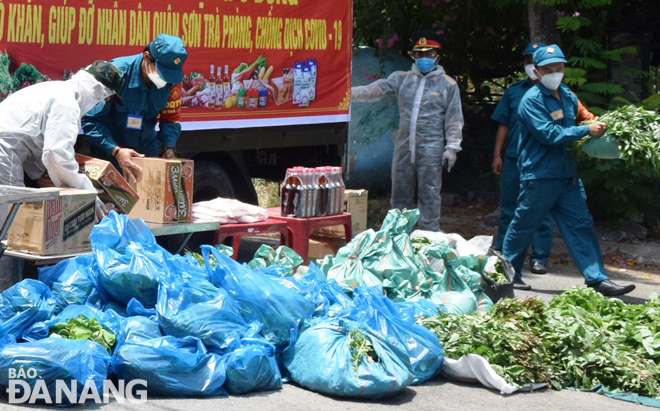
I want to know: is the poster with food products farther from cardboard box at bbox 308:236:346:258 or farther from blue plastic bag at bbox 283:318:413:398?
blue plastic bag at bbox 283:318:413:398

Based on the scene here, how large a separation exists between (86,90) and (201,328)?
1902 mm

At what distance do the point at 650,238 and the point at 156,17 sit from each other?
20.6 ft

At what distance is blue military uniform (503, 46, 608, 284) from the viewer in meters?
7.67

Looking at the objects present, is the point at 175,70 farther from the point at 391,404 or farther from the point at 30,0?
the point at 391,404

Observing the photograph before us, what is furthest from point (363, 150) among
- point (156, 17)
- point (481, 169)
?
point (156, 17)

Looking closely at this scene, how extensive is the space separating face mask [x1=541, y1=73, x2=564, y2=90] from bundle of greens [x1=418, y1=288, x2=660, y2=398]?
230 centimetres

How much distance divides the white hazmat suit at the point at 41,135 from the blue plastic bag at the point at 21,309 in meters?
0.73

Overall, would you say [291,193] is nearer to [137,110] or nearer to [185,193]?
[185,193]

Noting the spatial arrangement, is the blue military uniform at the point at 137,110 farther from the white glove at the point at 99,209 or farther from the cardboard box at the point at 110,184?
the white glove at the point at 99,209

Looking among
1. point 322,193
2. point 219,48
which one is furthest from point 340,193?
point 219,48

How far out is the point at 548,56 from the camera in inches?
302

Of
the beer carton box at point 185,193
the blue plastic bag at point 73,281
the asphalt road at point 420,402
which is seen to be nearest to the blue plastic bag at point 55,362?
the asphalt road at point 420,402

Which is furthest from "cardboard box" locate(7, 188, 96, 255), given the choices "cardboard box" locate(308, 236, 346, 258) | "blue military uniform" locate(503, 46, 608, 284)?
"blue military uniform" locate(503, 46, 608, 284)

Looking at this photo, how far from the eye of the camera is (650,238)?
1080 centimetres
